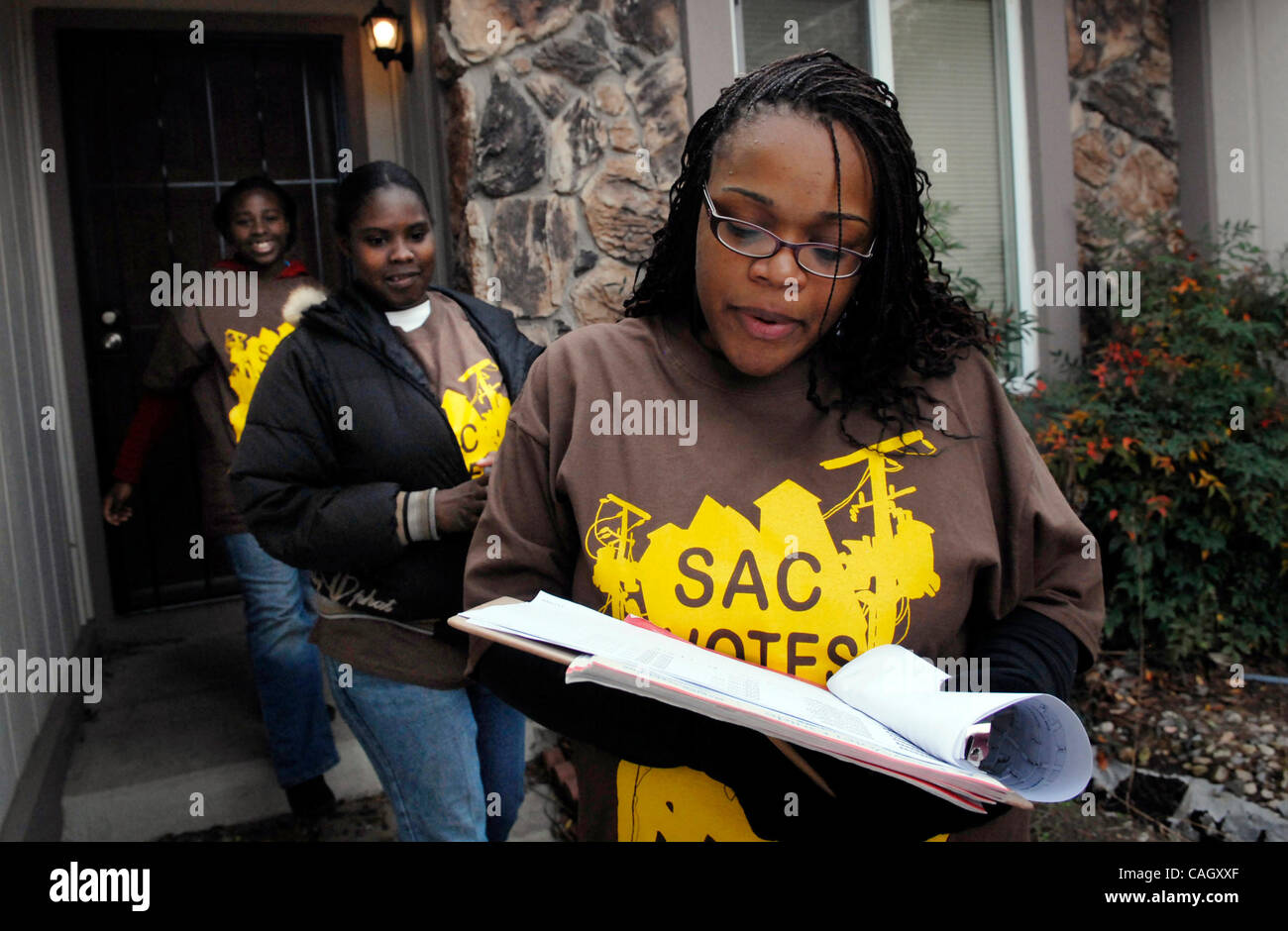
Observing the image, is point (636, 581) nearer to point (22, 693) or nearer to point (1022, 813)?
point (1022, 813)

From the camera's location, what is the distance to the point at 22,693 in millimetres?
3041

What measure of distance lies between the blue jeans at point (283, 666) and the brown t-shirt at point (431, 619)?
1209mm

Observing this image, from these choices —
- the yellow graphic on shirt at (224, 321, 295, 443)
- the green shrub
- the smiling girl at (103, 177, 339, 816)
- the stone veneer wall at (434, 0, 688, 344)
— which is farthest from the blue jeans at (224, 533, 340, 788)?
the green shrub

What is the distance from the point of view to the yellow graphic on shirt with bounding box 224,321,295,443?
10.4ft

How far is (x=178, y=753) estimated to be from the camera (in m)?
3.60

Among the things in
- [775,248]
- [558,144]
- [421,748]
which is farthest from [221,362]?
Result: [775,248]

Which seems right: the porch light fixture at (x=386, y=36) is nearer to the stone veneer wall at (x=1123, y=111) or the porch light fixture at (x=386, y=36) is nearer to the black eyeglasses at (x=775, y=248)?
the stone veneer wall at (x=1123, y=111)

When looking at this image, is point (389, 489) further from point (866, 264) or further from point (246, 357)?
point (246, 357)

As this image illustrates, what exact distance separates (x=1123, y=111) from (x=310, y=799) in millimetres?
4914

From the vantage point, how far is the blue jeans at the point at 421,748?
2104mm
